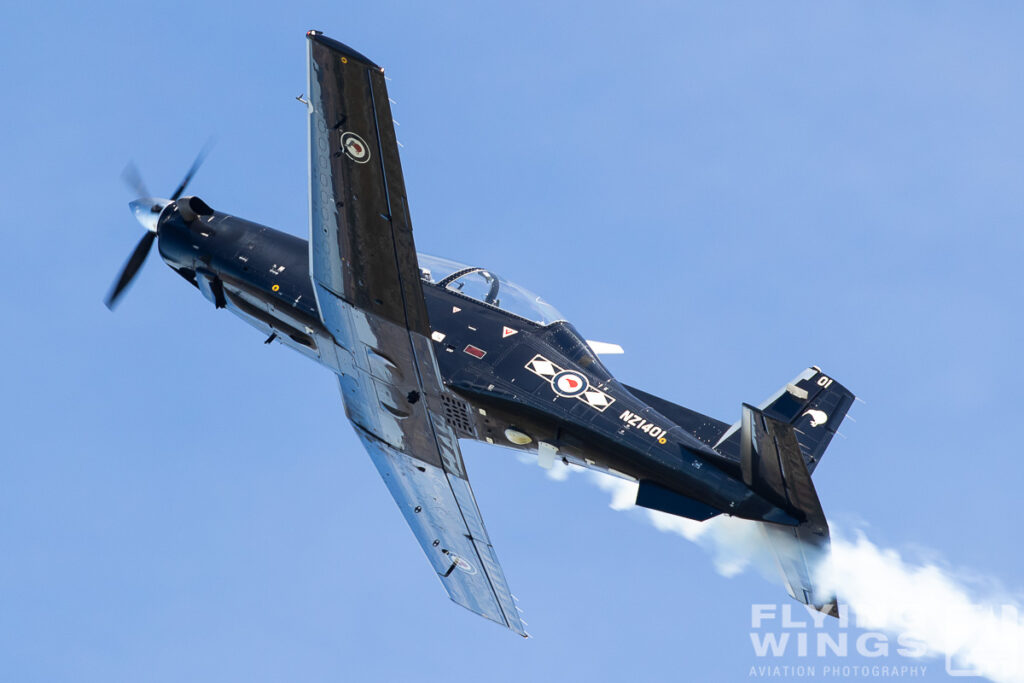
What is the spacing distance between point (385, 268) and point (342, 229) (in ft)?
3.23

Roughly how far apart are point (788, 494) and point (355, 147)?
30.2ft

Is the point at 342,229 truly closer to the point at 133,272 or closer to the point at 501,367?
the point at 501,367

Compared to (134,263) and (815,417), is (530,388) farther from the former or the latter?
(134,263)

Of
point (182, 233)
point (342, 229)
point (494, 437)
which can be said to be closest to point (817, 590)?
point (494, 437)

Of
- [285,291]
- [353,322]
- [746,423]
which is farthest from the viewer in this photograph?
[285,291]

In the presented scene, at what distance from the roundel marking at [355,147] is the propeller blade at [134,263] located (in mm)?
8665

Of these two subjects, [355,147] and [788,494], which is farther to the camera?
A: [788,494]

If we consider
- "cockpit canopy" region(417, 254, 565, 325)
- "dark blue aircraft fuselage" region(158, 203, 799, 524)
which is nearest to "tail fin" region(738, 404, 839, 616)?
"dark blue aircraft fuselage" region(158, 203, 799, 524)

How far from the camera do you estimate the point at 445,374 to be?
980 inches

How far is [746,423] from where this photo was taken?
22.5 m

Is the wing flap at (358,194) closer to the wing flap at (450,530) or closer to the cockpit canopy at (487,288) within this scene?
the cockpit canopy at (487,288)

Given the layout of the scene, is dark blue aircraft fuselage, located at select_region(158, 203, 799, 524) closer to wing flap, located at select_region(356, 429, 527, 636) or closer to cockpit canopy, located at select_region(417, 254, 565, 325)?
cockpit canopy, located at select_region(417, 254, 565, 325)

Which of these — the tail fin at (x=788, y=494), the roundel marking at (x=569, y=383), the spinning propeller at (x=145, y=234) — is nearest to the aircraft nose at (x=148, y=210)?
the spinning propeller at (x=145, y=234)

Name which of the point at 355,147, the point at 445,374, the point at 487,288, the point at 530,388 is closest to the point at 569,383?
the point at 530,388
